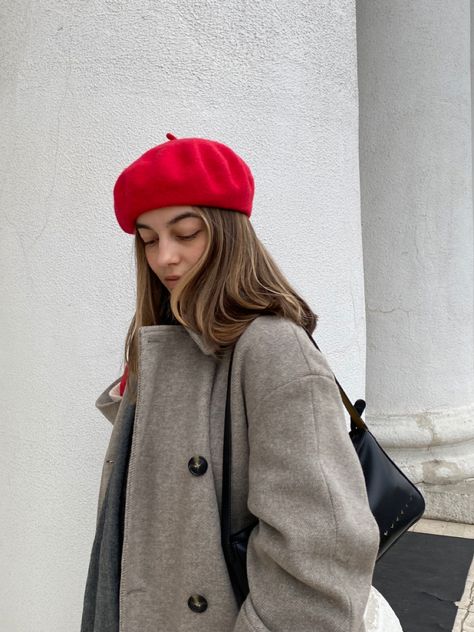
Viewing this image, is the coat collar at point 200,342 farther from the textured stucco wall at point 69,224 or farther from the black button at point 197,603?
→ the textured stucco wall at point 69,224

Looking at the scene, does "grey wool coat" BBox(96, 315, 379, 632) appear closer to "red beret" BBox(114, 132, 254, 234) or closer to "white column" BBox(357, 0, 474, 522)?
"red beret" BBox(114, 132, 254, 234)

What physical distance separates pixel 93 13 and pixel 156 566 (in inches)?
67.6

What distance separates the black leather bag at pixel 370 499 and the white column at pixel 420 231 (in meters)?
3.19

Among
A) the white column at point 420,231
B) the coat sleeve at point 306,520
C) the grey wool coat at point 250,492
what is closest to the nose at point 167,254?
the grey wool coat at point 250,492

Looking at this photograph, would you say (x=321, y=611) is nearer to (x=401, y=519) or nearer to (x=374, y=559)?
(x=374, y=559)

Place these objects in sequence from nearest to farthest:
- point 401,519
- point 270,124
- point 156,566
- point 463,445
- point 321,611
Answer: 1. point 321,611
2. point 156,566
3. point 401,519
4. point 270,124
5. point 463,445

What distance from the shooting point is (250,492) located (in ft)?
3.91

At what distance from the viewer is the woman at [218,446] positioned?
112cm

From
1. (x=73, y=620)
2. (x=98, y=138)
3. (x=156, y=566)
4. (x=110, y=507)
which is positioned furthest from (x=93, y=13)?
(x=73, y=620)

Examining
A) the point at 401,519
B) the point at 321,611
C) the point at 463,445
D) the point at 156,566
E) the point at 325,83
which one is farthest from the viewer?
the point at 463,445

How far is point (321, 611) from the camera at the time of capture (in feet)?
3.65

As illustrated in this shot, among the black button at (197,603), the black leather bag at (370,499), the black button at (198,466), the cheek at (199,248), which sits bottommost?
the black button at (197,603)

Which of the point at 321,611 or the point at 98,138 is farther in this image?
the point at 98,138

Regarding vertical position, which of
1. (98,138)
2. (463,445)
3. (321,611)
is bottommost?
(463,445)
